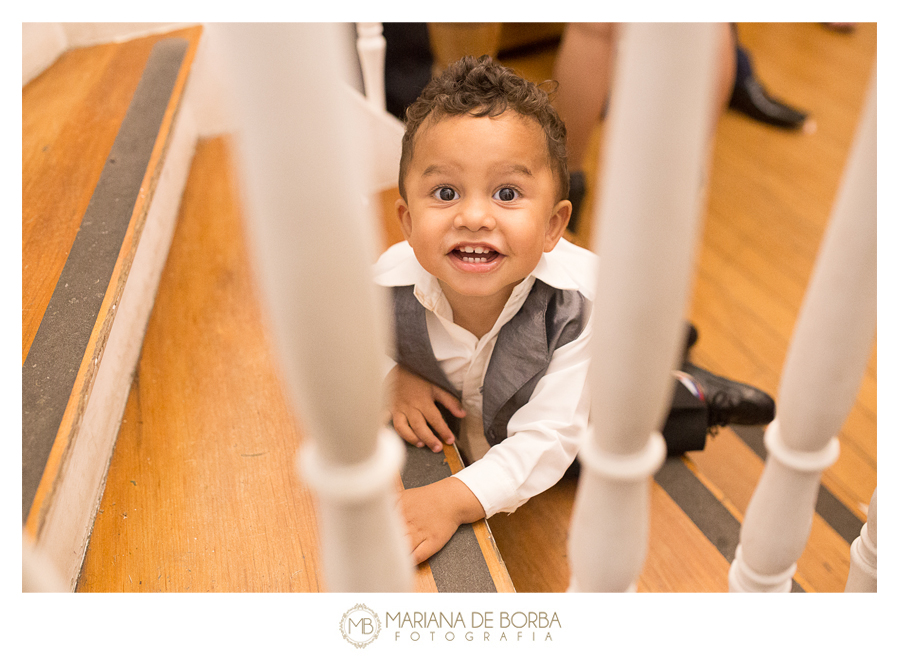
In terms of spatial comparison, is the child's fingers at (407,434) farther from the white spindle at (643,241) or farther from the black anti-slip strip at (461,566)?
the white spindle at (643,241)

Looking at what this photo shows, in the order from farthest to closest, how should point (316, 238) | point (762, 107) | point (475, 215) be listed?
1. point (762, 107)
2. point (475, 215)
3. point (316, 238)

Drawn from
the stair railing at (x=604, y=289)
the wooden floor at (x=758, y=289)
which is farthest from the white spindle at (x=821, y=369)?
the wooden floor at (x=758, y=289)

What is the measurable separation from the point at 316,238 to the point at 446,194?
0.30m

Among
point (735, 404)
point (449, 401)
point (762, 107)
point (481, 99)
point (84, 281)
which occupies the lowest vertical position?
point (735, 404)


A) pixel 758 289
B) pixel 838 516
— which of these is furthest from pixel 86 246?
pixel 758 289

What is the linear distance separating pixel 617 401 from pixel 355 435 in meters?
0.12

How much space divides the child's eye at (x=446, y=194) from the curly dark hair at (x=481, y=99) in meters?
0.05

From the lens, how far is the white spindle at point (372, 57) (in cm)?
87

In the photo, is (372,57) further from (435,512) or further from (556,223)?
(435,512)

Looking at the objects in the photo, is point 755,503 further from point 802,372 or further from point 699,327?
point 699,327

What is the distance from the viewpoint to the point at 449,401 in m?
0.63

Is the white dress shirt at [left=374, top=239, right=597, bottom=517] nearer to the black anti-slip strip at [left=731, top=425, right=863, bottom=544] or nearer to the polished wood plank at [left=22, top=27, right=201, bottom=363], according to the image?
the polished wood plank at [left=22, top=27, right=201, bottom=363]
